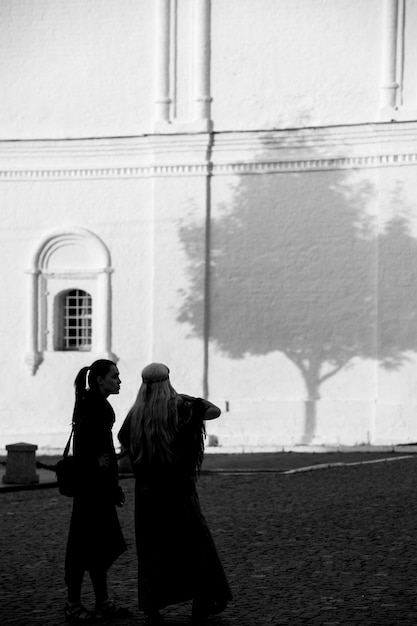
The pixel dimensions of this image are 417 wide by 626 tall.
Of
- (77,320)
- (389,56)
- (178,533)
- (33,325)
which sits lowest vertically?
(178,533)

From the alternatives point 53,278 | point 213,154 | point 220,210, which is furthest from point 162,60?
point 53,278

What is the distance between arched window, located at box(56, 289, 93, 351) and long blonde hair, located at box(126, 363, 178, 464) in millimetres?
19208

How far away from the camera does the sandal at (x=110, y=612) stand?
9016mm

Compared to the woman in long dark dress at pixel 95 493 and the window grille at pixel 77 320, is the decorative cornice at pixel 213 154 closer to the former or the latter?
the window grille at pixel 77 320

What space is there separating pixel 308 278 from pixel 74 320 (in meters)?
5.27

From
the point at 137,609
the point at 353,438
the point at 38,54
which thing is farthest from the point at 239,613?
the point at 38,54

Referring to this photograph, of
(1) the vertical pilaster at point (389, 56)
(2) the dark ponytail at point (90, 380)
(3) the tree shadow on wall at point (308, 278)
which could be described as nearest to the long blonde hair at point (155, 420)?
(2) the dark ponytail at point (90, 380)

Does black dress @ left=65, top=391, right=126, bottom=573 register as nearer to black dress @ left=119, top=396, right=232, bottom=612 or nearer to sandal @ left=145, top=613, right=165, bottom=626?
black dress @ left=119, top=396, right=232, bottom=612

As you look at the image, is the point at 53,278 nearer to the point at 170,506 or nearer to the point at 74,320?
the point at 74,320

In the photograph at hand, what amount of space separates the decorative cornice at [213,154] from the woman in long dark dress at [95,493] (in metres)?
17.4

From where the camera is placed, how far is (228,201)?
26750mm

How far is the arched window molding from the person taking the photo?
1086 inches

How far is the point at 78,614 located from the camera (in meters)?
8.94

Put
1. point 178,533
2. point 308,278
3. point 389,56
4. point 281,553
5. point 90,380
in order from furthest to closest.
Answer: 1. point 308,278
2. point 389,56
3. point 281,553
4. point 90,380
5. point 178,533
